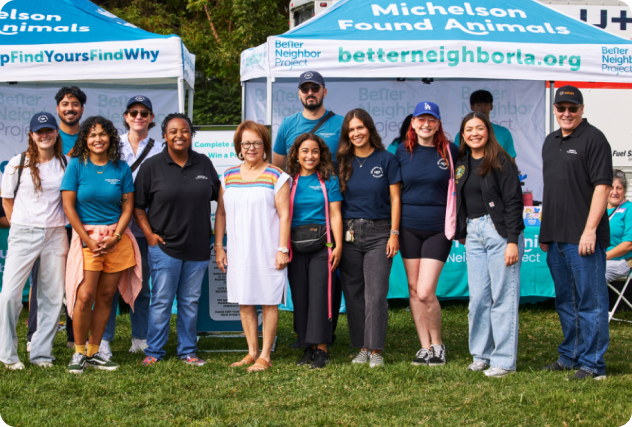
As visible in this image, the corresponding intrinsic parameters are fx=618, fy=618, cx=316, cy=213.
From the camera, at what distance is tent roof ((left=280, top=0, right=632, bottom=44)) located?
5.54m

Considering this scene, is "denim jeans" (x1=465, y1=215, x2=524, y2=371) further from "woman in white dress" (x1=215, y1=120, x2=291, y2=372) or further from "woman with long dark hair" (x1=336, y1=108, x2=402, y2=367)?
"woman in white dress" (x1=215, y1=120, x2=291, y2=372)

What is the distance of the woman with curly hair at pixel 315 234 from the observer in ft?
14.0

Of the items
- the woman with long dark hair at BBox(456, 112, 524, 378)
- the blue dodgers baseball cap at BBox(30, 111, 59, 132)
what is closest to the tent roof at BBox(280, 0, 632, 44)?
the woman with long dark hair at BBox(456, 112, 524, 378)

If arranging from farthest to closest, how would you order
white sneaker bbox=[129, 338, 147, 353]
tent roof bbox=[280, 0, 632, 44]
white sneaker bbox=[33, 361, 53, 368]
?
tent roof bbox=[280, 0, 632, 44] → white sneaker bbox=[129, 338, 147, 353] → white sneaker bbox=[33, 361, 53, 368]

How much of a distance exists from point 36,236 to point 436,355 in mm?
2858

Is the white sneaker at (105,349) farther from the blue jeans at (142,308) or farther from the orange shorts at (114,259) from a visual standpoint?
the orange shorts at (114,259)

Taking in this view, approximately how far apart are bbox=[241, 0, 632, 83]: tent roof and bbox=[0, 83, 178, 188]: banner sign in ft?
6.82

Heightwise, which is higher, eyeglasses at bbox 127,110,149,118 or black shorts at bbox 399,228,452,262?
eyeglasses at bbox 127,110,149,118

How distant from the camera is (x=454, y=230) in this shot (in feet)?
13.7

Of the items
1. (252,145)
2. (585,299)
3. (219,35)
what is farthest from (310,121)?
(219,35)

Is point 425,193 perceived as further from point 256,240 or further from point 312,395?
point 312,395

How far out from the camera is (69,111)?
4.66 meters

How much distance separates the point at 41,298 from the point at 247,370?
149 centimetres

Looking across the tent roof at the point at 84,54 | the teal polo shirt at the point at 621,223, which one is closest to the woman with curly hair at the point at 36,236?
the tent roof at the point at 84,54
